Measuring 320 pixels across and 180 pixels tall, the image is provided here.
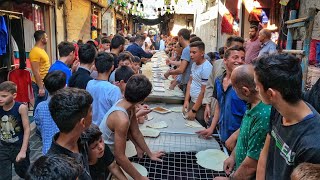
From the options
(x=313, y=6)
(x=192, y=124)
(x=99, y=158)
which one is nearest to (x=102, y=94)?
(x=99, y=158)

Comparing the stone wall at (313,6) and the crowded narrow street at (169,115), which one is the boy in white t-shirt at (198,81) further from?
the stone wall at (313,6)

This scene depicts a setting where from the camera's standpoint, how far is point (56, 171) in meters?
0.97

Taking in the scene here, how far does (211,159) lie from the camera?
211 cm

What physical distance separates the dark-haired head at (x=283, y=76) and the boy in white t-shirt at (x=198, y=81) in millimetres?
2031

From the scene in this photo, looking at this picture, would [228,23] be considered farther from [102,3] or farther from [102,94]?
[102,94]

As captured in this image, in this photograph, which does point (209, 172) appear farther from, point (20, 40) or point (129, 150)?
point (20, 40)

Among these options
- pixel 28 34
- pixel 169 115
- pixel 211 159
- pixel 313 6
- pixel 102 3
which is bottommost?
pixel 211 159

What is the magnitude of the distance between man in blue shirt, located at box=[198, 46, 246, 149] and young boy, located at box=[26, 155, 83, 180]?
1.47m

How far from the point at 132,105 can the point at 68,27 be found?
7.15 metres

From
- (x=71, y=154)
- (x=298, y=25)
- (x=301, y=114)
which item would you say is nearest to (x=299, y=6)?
(x=298, y=25)

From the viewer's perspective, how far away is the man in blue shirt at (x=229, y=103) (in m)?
2.18

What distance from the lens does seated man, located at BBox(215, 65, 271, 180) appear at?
1513 millimetres

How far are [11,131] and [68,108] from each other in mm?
1453

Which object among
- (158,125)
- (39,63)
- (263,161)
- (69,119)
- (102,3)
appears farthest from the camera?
(102,3)
